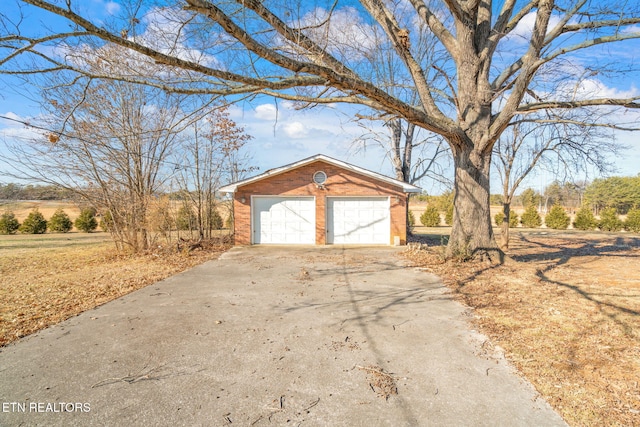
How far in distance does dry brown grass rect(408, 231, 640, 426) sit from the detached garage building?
16.2ft

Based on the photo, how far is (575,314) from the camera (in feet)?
14.0

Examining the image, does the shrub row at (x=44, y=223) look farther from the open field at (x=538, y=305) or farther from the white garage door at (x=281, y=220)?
the white garage door at (x=281, y=220)

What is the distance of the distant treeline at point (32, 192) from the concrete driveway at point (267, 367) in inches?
266

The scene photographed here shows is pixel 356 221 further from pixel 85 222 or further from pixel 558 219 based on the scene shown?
pixel 85 222

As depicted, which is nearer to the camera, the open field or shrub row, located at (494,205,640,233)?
the open field

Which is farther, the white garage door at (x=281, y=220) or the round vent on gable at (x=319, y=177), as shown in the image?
the white garage door at (x=281, y=220)

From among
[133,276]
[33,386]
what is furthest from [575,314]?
[133,276]

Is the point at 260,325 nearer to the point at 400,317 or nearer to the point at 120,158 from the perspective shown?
the point at 400,317

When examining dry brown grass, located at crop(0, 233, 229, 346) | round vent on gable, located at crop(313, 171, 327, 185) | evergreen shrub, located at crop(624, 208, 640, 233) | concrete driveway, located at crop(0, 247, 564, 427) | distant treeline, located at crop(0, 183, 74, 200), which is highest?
round vent on gable, located at crop(313, 171, 327, 185)

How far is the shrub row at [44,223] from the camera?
64.5 ft

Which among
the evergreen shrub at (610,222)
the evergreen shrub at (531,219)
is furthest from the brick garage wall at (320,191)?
the evergreen shrub at (610,222)

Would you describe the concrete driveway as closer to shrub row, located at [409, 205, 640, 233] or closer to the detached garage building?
the detached garage building

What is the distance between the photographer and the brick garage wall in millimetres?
12391

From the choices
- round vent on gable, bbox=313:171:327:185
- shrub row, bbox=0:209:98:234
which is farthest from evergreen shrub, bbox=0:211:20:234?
round vent on gable, bbox=313:171:327:185
